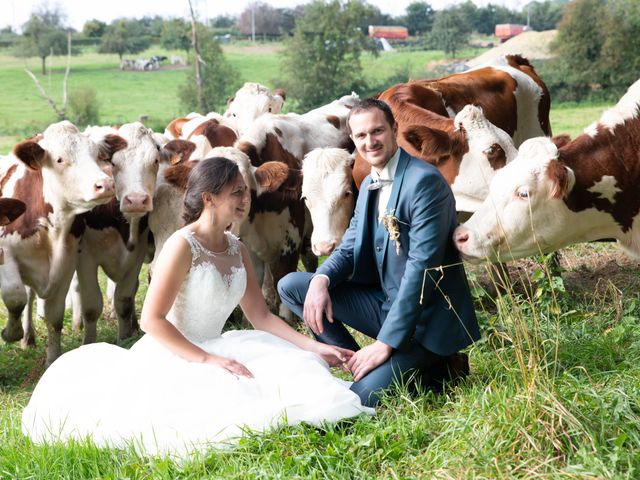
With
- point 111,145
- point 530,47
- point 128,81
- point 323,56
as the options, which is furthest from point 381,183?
point 128,81

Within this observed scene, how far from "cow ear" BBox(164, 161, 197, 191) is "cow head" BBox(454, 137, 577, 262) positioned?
9.53 ft

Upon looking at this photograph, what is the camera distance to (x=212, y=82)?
141 feet

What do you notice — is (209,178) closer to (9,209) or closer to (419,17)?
(9,209)

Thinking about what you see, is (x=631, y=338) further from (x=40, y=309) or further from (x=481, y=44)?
(x=481, y=44)

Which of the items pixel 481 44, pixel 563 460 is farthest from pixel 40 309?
pixel 481 44

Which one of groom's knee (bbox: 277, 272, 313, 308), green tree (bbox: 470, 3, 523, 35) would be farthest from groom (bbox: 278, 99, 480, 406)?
green tree (bbox: 470, 3, 523, 35)

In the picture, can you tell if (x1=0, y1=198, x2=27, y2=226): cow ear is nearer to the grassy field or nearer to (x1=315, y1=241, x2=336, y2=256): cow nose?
the grassy field

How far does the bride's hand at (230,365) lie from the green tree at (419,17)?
189 ft

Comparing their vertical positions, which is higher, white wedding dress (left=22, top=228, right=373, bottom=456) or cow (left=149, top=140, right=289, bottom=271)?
cow (left=149, top=140, right=289, bottom=271)

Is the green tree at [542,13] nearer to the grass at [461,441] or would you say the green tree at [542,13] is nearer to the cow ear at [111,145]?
the cow ear at [111,145]

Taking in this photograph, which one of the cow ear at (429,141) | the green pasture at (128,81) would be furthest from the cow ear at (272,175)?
the green pasture at (128,81)

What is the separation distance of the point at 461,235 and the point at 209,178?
150cm

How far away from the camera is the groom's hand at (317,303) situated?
483 cm

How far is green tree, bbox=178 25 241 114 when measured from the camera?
42.1 metres
